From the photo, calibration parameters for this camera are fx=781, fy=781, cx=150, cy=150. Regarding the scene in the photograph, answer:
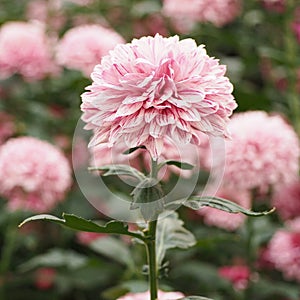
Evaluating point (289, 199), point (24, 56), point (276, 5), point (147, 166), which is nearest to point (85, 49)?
point (24, 56)

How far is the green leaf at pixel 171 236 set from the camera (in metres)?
1.07

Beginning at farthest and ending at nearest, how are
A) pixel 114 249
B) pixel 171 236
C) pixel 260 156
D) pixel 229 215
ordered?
pixel 229 215, pixel 114 249, pixel 260 156, pixel 171 236

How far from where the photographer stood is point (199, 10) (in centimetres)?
213

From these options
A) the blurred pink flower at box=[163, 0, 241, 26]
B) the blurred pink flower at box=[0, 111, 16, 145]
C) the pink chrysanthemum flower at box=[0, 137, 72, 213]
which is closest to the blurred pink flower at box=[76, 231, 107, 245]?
the pink chrysanthemum flower at box=[0, 137, 72, 213]

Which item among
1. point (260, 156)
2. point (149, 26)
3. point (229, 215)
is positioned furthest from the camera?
point (149, 26)

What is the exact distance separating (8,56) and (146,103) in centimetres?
124

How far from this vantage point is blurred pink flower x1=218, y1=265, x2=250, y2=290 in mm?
1590

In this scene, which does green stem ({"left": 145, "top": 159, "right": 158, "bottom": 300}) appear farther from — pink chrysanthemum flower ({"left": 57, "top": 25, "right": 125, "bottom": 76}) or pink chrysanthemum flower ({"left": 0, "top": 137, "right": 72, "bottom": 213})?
pink chrysanthemum flower ({"left": 57, "top": 25, "right": 125, "bottom": 76})

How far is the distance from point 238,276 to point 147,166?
0.31 metres

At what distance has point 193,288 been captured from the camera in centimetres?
175

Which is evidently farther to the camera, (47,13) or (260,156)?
(47,13)

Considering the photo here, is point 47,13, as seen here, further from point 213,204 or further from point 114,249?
point 213,204

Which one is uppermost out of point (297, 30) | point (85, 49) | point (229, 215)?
point (297, 30)

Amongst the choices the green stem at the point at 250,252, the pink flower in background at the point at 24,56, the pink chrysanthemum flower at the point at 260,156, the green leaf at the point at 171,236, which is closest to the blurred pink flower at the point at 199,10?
the pink flower in background at the point at 24,56
